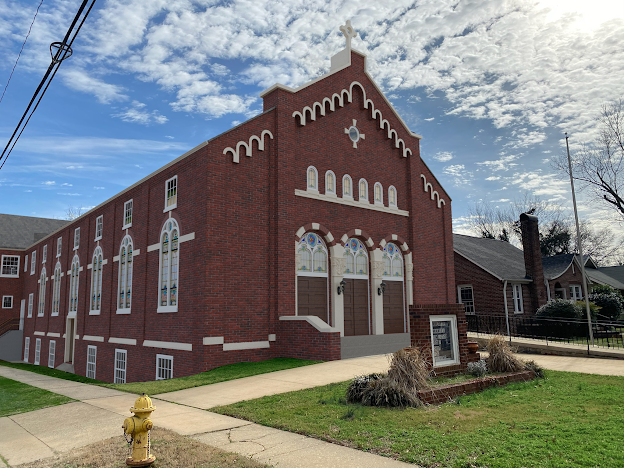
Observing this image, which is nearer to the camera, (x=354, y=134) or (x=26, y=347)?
(x=354, y=134)

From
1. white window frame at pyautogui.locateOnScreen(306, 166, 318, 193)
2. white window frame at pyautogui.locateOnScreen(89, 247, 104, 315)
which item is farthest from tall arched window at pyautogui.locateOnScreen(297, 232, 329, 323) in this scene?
white window frame at pyautogui.locateOnScreen(89, 247, 104, 315)

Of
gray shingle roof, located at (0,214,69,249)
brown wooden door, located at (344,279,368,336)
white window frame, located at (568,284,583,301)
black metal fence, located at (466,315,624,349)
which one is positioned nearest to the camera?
brown wooden door, located at (344,279,368,336)

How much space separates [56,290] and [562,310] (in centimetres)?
3397

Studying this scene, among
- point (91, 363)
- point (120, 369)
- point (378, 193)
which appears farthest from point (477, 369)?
point (91, 363)

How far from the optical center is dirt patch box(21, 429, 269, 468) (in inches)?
246

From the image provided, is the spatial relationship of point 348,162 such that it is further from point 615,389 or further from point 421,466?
point 421,466

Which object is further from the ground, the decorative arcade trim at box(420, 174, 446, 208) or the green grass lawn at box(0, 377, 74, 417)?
the decorative arcade trim at box(420, 174, 446, 208)

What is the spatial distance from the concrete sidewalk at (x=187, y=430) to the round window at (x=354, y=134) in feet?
43.0

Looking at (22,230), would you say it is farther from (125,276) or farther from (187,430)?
(187,430)

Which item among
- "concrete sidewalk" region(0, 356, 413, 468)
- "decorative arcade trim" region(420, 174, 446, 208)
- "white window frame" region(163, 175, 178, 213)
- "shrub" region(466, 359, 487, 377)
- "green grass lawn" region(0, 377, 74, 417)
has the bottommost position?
"green grass lawn" region(0, 377, 74, 417)

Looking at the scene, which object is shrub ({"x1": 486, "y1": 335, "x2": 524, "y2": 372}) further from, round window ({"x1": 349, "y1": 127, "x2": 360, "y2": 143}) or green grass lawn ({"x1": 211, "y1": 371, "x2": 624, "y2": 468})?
round window ({"x1": 349, "y1": 127, "x2": 360, "y2": 143})

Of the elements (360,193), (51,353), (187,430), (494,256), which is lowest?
(51,353)

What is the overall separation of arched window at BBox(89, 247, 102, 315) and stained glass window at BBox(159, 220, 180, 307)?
357 inches

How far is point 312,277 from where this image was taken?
20328mm
